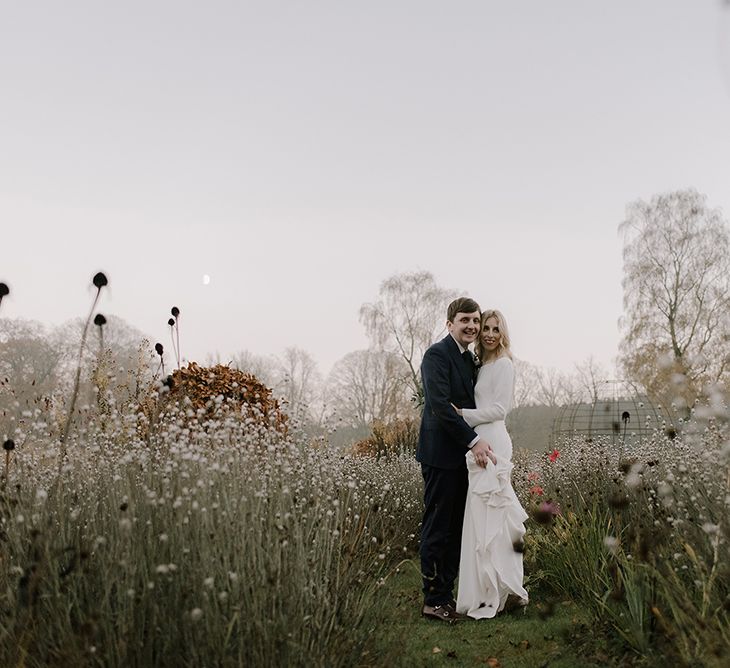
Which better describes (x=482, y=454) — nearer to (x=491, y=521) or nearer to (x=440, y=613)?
(x=491, y=521)

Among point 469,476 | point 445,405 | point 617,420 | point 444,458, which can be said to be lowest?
point 469,476

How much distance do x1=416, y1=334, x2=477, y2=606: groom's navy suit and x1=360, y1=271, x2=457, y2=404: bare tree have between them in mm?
31300

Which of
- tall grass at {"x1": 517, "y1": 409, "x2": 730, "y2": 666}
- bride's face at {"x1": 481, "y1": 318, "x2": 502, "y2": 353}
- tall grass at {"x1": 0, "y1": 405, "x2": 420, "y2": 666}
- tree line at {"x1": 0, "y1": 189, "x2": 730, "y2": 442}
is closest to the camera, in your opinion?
tall grass at {"x1": 0, "y1": 405, "x2": 420, "y2": 666}

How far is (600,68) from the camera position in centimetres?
1195

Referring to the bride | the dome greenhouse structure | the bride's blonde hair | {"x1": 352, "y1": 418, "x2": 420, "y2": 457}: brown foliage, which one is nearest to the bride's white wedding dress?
the bride

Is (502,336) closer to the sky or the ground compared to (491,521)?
closer to the sky

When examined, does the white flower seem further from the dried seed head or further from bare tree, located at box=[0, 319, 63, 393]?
bare tree, located at box=[0, 319, 63, 393]

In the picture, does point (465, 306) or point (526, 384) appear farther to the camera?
point (526, 384)

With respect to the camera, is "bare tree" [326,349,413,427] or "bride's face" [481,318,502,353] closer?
"bride's face" [481,318,502,353]

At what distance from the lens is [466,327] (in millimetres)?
5297

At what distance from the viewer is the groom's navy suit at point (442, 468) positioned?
5301 millimetres

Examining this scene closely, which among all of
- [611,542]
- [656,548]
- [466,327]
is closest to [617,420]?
A: [466,327]

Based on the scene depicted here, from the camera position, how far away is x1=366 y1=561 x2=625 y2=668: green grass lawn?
13.3 feet

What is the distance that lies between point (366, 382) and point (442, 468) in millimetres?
36448
